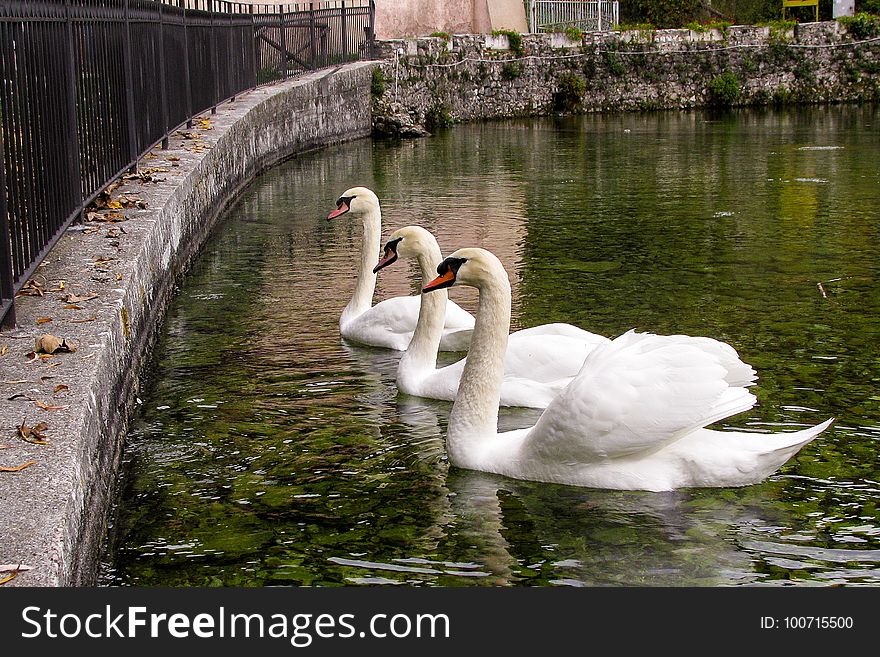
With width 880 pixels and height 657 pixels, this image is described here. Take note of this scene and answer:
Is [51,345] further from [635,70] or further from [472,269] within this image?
[635,70]

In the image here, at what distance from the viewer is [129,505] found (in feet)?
18.0

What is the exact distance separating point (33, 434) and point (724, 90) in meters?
32.4

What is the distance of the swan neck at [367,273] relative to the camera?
28.5 ft

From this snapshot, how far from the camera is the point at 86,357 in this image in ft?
18.0

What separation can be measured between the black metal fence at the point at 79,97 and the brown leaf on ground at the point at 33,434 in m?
1.16

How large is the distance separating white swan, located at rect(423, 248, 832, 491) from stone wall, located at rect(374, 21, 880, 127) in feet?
77.5

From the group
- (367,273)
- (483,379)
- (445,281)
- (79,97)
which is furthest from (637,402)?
(79,97)

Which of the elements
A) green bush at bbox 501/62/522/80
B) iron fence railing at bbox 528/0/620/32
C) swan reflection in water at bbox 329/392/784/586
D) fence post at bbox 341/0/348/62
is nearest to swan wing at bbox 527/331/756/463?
swan reflection in water at bbox 329/392/784/586

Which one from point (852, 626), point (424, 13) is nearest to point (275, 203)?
point (852, 626)

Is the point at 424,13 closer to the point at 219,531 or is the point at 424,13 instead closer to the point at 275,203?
the point at 275,203

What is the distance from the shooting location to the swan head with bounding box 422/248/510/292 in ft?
19.8

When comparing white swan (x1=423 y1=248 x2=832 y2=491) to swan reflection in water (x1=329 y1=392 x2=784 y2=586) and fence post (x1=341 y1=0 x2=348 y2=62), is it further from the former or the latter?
fence post (x1=341 y1=0 x2=348 y2=62)

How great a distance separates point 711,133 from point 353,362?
18996 mm

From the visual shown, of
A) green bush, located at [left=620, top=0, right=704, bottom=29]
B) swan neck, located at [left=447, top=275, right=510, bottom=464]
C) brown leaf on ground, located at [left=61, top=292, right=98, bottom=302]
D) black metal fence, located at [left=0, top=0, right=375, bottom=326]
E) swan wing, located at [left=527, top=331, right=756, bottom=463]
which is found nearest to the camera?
swan wing, located at [left=527, top=331, right=756, bottom=463]
